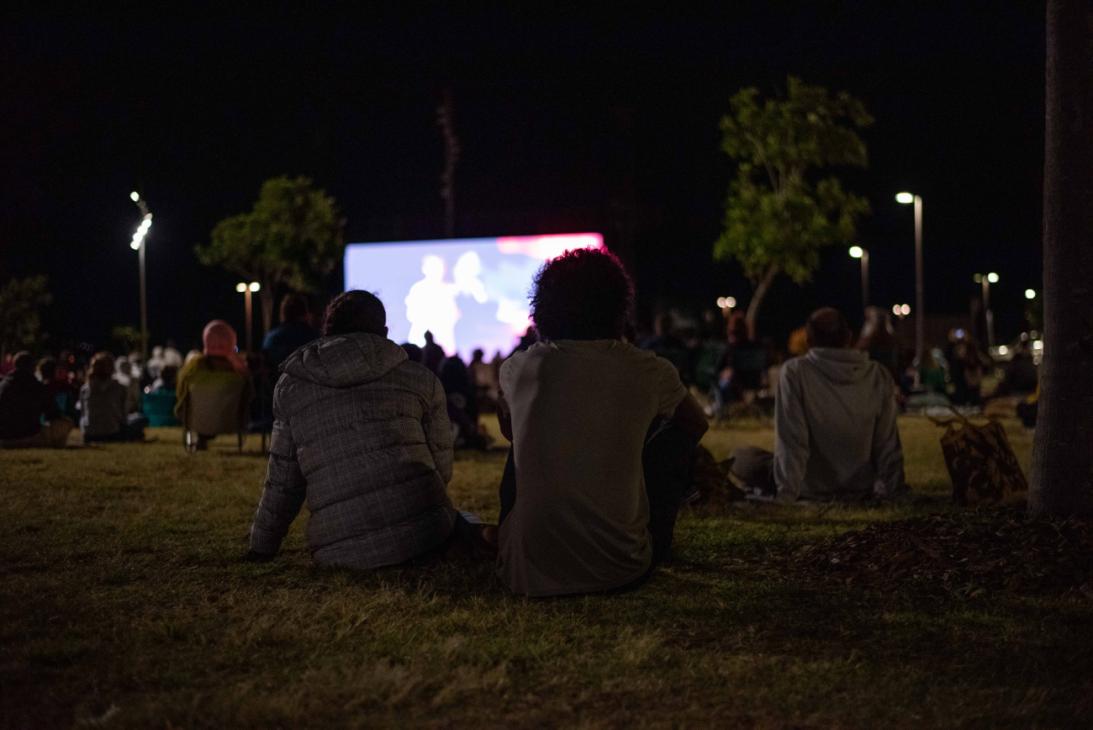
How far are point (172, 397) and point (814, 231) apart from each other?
15.4m

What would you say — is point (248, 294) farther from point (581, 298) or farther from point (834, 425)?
point (581, 298)

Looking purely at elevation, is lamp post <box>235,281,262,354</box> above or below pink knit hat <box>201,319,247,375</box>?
above

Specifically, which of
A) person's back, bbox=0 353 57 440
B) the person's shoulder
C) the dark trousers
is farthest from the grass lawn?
person's back, bbox=0 353 57 440

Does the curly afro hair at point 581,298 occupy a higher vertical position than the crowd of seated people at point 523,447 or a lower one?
higher

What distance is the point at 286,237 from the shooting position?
132 feet

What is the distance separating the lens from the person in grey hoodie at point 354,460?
5.37m

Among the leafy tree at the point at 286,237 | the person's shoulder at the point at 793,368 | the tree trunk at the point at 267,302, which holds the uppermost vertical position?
the leafy tree at the point at 286,237

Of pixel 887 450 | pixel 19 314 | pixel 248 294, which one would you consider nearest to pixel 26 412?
pixel 887 450

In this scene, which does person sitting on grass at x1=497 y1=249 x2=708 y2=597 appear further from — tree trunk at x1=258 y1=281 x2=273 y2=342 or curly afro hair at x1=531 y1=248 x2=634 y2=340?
tree trunk at x1=258 y1=281 x2=273 y2=342

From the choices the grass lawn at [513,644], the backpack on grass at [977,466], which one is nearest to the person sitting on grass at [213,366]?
the grass lawn at [513,644]

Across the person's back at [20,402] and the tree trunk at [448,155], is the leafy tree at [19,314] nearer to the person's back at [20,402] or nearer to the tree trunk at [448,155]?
the tree trunk at [448,155]

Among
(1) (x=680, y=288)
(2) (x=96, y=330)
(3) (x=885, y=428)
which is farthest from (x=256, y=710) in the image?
(1) (x=680, y=288)

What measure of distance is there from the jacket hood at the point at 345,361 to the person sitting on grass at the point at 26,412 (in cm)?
822

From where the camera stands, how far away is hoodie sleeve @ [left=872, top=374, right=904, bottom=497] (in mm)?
8062
